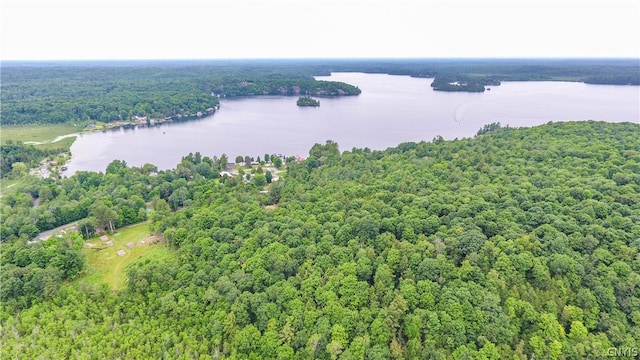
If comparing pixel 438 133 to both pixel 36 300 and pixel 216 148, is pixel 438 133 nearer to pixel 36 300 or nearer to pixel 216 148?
pixel 216 148

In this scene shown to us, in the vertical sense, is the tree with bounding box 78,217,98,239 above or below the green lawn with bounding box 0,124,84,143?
below

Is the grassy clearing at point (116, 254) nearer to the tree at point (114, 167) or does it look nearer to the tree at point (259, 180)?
the tree at point (259, 180)

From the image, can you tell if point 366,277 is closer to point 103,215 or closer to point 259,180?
point 259,180

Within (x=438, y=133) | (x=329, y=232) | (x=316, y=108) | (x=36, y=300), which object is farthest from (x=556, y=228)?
(x=316, y=108)

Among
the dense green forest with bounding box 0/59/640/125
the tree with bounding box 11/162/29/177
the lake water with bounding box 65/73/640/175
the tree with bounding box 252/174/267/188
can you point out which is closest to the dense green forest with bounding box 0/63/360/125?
the dense green forest with bounding box 0/59/640/125

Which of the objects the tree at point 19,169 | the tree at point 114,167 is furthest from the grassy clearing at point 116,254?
the tree at point 19,169

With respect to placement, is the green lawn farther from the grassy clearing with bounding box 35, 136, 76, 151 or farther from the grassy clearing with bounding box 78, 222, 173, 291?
the grassy clearing with bounding box 78, 222, 173, 291

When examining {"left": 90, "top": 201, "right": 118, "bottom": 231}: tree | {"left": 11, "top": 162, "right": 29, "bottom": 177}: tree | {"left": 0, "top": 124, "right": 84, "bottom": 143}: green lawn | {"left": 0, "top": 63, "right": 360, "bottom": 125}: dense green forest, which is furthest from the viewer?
{"left": 0, "top": 63, "right": 360, "bottom": 125}: dense green forest
